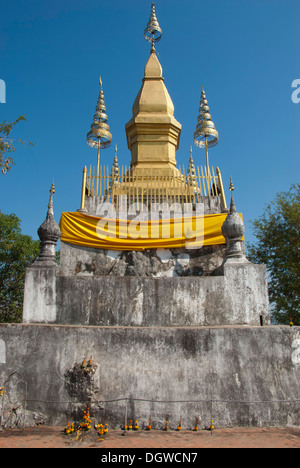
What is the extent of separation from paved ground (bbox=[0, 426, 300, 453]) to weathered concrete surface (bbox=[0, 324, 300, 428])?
9.2 inches

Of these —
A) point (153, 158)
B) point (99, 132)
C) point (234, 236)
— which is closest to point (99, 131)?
point (99, 132)

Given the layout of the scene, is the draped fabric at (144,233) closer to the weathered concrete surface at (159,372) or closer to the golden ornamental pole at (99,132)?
the weathered concrete surface at (159,372)

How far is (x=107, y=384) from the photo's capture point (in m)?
6.00

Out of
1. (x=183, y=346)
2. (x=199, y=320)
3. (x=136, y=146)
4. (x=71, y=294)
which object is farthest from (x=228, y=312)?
(x=136, y=146)

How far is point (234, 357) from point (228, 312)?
3.43 ft

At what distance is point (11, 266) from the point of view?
1811 cm

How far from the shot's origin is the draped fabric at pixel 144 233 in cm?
837

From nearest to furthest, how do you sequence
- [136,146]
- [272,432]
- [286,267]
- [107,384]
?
[272,432]
[107,384]
[136,146]
[286,267]

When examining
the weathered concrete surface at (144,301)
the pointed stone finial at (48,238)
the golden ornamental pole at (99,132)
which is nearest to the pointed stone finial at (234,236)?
the weathered concrete surface at (144,301)

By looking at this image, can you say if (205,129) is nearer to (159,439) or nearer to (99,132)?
(99,132)

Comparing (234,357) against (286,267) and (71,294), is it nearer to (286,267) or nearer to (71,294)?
(71,294)

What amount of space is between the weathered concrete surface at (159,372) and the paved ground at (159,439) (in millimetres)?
234

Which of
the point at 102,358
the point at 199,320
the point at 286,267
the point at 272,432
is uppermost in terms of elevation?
the point at 286,267

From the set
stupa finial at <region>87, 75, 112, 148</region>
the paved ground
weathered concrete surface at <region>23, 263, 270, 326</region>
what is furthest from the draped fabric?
stupa finial at <region>87, 75, 112, 148</region>
